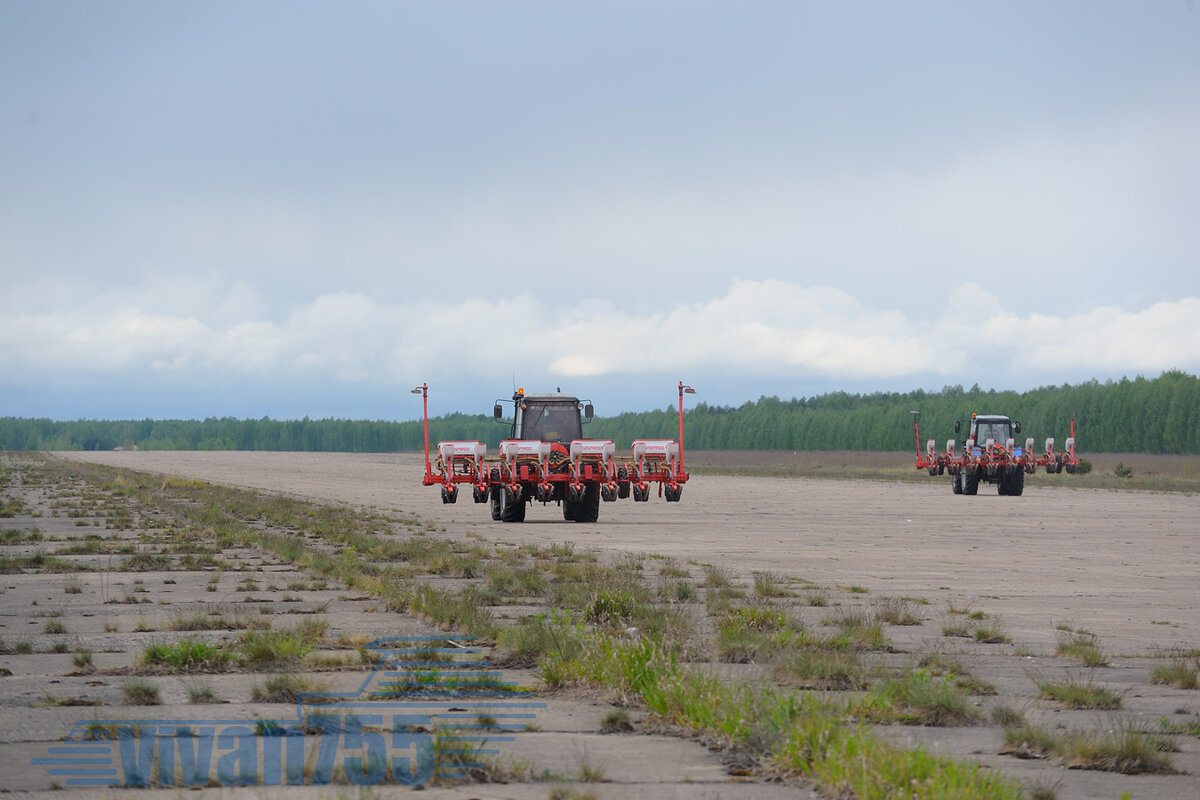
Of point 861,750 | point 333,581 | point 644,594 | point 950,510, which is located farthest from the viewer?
point 950,510

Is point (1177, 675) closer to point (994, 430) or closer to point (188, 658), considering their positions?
point (188, 658)

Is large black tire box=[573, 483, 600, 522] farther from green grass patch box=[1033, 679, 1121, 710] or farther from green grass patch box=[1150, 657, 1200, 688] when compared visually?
green grass patch box=[1033, 679, 1121, 710]

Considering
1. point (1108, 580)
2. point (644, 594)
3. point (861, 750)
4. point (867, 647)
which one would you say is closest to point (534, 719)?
point (861, 750)

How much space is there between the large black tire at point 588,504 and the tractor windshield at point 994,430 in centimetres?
2242

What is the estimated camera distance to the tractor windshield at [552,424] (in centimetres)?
3147

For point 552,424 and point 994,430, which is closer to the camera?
point 552,424

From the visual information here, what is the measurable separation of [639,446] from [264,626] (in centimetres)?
1931

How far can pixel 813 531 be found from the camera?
93.7 feet

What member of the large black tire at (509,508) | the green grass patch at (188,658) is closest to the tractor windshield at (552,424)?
the large black tire at (509,508)

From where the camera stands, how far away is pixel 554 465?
Result: 29.9 meters

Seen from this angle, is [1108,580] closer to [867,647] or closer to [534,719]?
[867,647]

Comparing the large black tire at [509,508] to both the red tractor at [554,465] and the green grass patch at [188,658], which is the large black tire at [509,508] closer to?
the red tractor at [554,465]

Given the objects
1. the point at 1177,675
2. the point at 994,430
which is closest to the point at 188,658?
the point at 1177,675

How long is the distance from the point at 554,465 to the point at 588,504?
2124 millimetres
